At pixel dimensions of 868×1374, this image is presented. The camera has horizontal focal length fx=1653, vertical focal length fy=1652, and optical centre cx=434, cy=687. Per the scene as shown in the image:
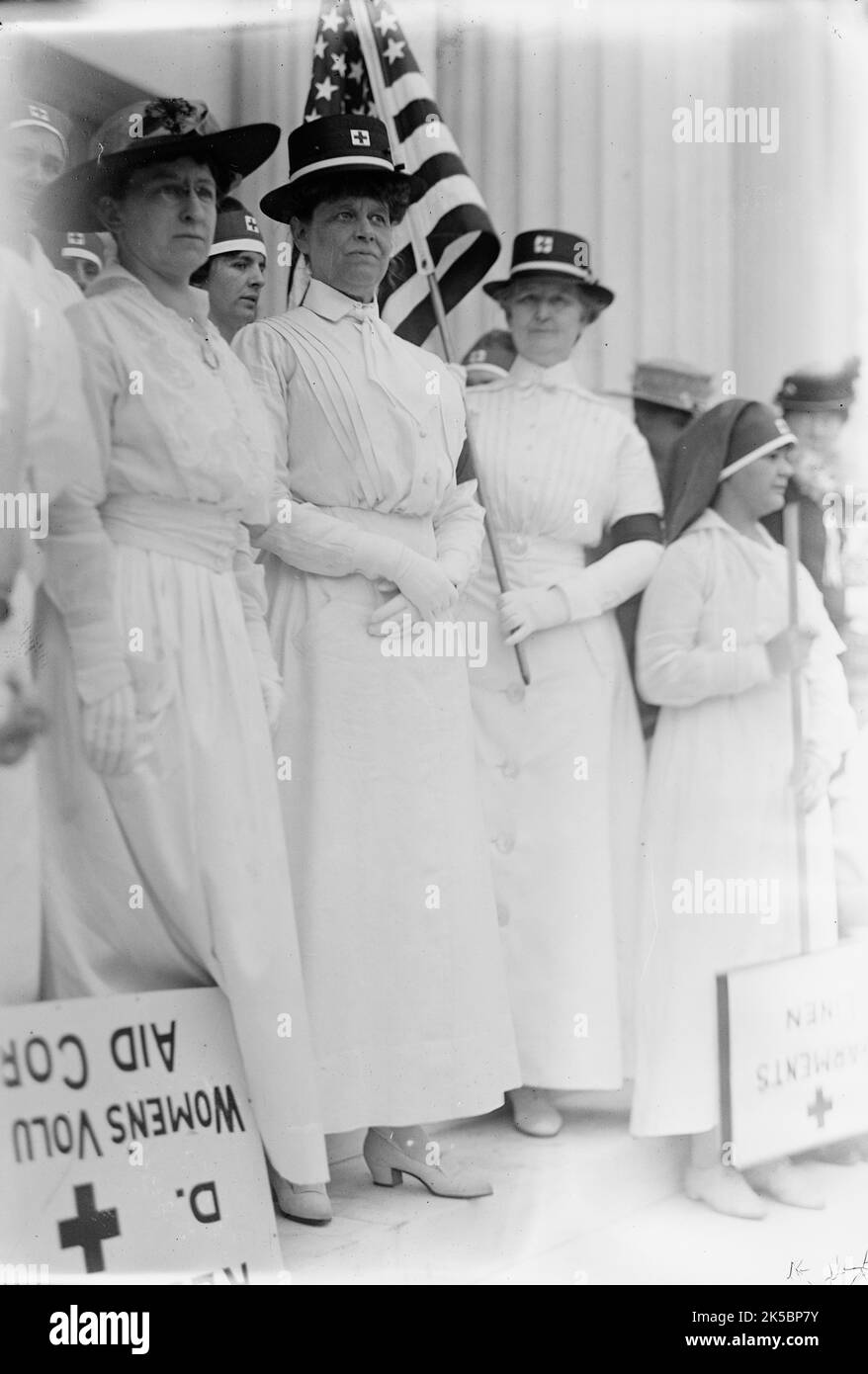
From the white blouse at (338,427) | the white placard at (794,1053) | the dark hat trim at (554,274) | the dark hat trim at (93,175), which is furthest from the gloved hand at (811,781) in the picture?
the dark hat trim at (93,175)

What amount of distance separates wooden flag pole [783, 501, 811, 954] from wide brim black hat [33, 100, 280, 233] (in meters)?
1.51

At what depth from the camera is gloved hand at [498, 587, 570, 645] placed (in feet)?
12.4

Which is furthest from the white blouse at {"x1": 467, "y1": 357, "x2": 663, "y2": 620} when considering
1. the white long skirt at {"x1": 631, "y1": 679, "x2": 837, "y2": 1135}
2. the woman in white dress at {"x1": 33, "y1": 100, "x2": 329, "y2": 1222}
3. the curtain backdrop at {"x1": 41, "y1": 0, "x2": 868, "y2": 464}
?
the woman in white dress at {"x1": 33, "y1": 100, "x2": 329, "y2": 1222}

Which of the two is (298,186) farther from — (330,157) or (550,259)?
(550,259)

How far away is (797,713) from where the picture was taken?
3.89 meters

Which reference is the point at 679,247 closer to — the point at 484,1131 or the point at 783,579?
the point at 783,579

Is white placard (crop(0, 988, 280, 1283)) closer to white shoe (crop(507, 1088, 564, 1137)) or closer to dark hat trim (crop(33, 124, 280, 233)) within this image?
white shoe (crop(507, 1088, 564, 1137))

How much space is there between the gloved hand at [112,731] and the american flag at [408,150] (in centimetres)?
107
